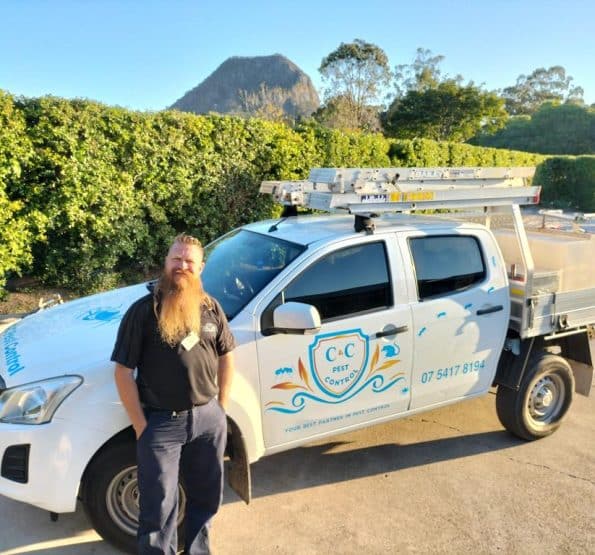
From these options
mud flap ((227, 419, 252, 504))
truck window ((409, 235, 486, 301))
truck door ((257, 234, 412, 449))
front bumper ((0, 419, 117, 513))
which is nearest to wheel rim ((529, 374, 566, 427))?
truck window ((409, 235, 486, 301))

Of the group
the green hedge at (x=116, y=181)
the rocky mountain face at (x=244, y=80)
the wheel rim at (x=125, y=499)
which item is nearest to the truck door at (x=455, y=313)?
the wheel rim at (x=125, y=499)

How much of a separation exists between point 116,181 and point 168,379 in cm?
575

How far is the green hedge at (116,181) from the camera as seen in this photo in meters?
6.48

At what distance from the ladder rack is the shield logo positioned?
→ 2.81 ft

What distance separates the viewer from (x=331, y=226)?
380 centimetres

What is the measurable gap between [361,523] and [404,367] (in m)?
1.03

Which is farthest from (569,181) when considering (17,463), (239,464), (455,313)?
(17,463)

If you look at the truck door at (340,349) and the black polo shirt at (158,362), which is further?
the truck door at (340,349)

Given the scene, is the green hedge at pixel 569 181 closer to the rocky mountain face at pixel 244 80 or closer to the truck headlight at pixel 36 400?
the truck headlight at pixel 36 400

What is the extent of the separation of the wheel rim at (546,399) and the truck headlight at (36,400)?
3.47 meters

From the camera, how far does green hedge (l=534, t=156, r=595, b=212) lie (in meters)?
25.4

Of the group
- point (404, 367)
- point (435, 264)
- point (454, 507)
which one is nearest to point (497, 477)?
point (454, 507)

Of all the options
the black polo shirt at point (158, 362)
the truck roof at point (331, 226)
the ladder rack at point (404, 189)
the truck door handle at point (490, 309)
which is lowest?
the truck door handle at point (490, 309)

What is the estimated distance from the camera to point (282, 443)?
3193 millimetres
